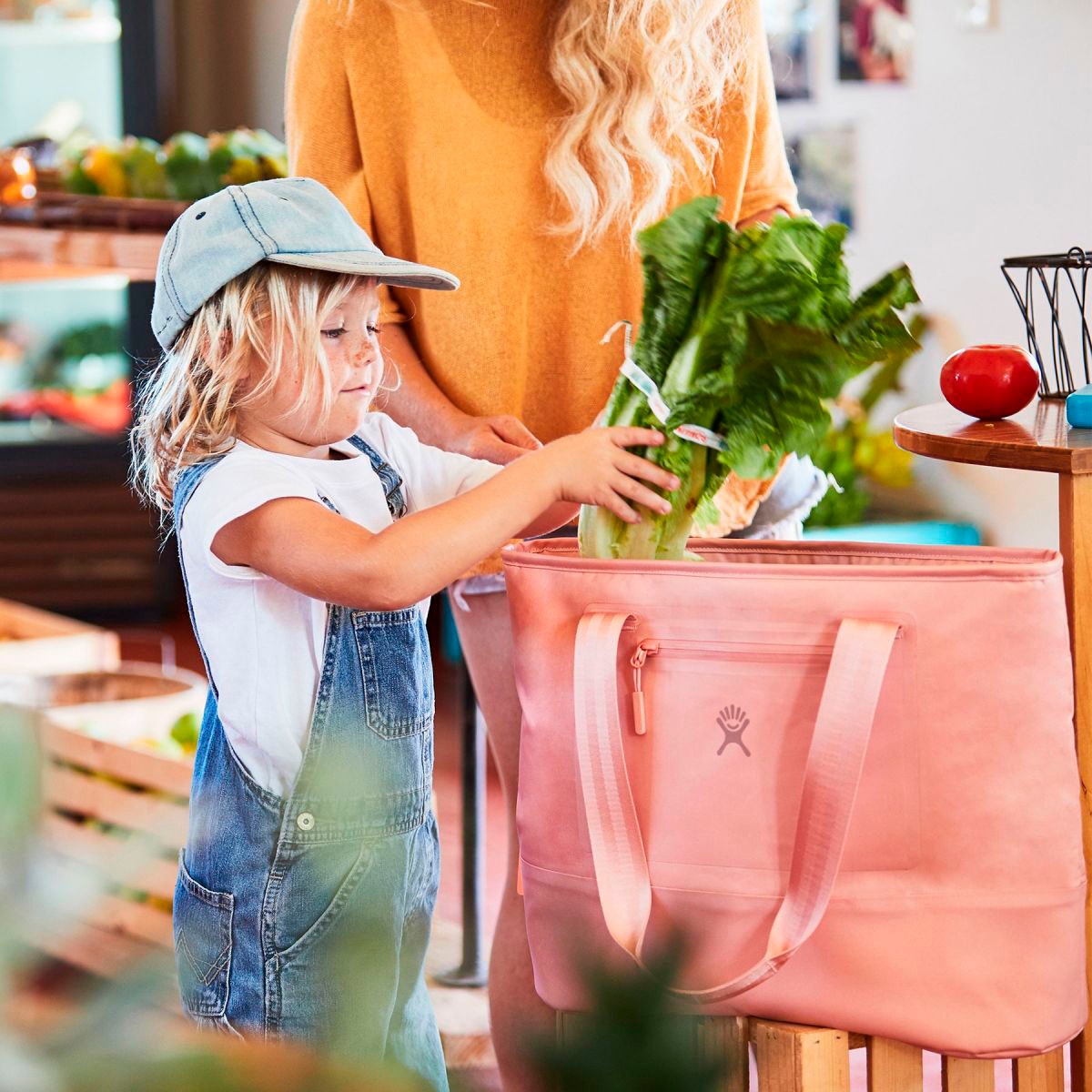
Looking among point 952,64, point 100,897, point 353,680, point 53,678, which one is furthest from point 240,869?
point 952,64

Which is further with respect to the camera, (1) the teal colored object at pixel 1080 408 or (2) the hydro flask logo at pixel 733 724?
(1) the teal colored object at pixel 1080 408

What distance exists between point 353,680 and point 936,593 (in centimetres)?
46

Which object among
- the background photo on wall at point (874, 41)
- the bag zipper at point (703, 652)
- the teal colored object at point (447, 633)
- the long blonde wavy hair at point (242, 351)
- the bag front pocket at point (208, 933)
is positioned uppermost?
the background photo on wall at point (874, 41)

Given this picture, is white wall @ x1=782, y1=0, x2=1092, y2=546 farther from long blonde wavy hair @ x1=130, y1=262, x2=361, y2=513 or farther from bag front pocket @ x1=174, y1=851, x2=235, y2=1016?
bag front pocket @ x1=174, y1=851, x2=235, y2=1016

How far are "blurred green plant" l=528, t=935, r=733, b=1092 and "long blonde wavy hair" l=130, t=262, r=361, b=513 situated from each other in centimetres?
86

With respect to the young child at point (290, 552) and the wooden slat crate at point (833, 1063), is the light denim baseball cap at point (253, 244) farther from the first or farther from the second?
the wooden slat crate at point (833, 1063)

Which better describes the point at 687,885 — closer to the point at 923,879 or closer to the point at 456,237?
the point at 923,879

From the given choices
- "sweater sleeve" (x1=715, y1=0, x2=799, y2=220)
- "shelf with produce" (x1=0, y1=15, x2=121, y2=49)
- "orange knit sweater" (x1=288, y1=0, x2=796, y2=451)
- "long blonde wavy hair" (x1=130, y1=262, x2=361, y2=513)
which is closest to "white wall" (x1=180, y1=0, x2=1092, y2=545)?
"sweater sleeve" (x1=715, y1=0, x2=799, y2=220)

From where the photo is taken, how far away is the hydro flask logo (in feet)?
3.52

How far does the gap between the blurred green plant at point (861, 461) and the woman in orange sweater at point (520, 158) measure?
2190mm

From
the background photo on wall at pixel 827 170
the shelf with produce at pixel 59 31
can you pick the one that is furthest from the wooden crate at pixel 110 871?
the shelf with produce at pixel 59 31

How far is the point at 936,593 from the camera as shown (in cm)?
103

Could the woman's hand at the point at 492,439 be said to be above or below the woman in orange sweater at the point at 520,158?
below

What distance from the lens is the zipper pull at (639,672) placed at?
3.55ft
